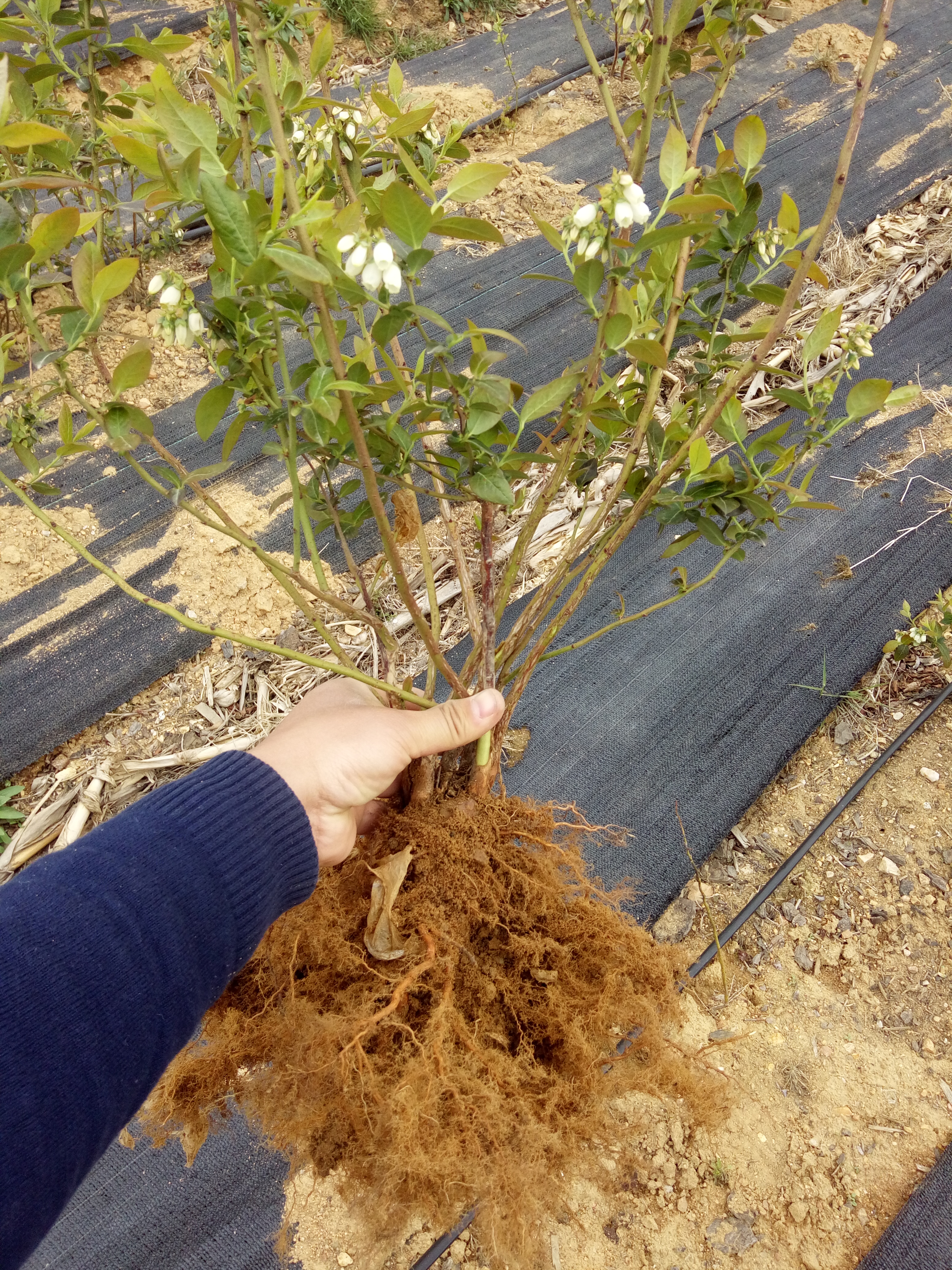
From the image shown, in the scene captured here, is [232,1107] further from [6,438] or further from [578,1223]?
[6,438]

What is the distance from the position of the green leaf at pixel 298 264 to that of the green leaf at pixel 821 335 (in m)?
0.53

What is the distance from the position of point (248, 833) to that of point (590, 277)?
71cm

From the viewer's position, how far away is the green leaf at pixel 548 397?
817 millimetres

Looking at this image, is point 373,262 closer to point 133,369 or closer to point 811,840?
point 133,369

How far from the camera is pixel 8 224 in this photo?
654 mm

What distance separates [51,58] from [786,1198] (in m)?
2.03

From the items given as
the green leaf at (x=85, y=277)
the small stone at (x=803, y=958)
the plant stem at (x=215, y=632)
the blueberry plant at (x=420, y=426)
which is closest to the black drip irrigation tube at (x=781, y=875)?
the small stone at (x=803, y=958)

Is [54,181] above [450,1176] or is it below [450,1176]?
above

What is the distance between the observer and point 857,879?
1.64 metres

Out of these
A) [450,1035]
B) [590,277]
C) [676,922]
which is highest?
[590,277]

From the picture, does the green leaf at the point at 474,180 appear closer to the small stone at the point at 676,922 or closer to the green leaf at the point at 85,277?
the green leaf at the point at 85,277

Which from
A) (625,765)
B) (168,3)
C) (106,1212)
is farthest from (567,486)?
(168,3)

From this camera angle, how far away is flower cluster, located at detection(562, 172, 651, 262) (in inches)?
25.6

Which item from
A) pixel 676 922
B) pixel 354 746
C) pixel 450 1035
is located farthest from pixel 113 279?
pixel 676 922
